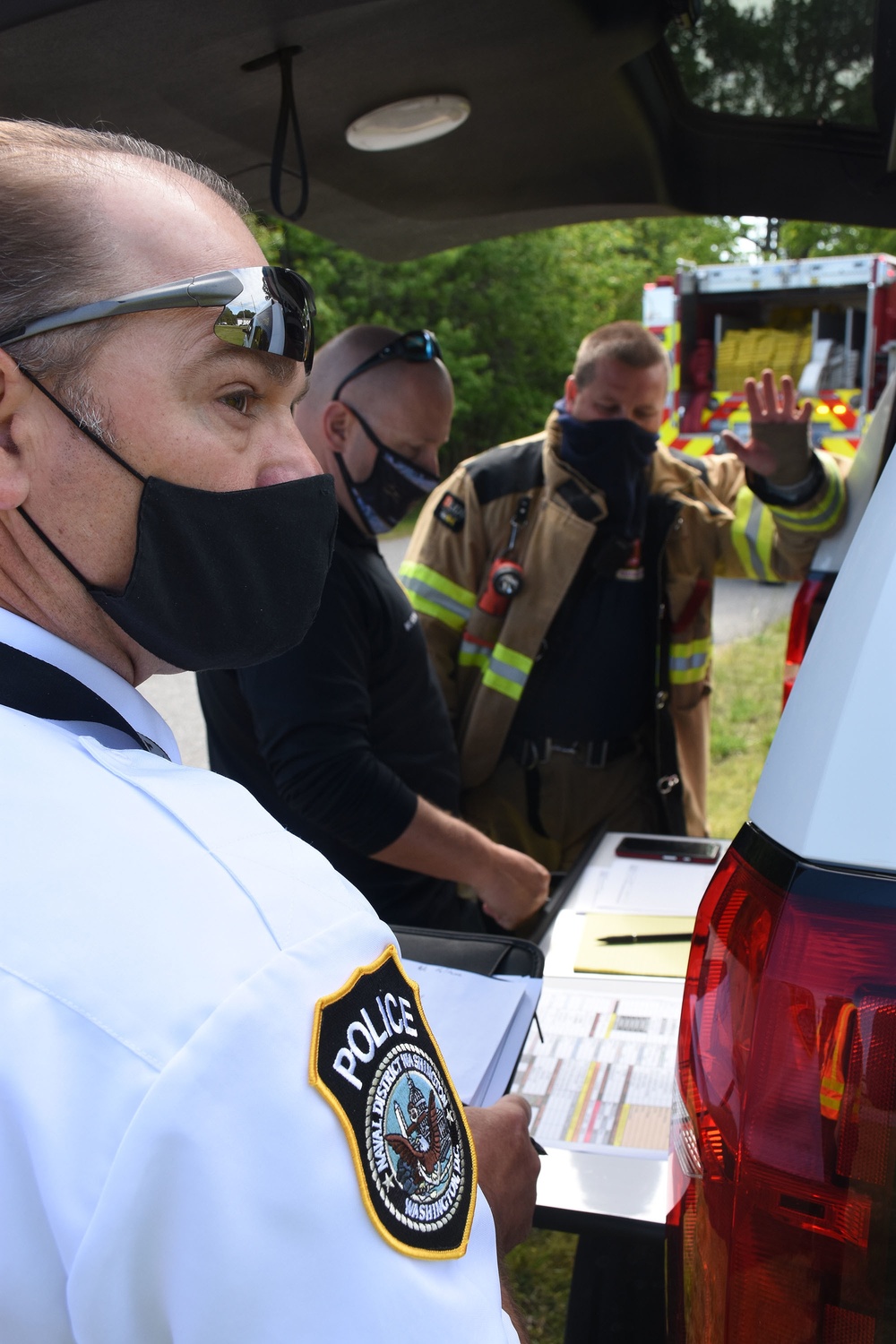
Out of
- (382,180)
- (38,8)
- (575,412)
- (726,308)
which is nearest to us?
(38,8)

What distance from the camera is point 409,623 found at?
2383 millimetres

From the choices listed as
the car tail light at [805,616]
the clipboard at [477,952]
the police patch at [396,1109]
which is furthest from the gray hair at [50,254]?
the car tail light at [805,616]

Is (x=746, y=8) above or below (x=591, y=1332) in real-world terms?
above

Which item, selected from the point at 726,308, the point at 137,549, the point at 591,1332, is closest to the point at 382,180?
the point at 137,549

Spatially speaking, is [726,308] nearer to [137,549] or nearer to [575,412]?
[575,412]

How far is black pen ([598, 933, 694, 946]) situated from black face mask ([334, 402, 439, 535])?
39.0 inches

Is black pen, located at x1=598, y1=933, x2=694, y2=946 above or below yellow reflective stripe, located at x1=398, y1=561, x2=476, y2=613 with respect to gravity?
below

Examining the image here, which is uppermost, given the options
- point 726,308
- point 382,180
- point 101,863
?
point 382,180

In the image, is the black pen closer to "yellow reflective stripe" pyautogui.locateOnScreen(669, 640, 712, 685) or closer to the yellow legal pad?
the yellow legal pad

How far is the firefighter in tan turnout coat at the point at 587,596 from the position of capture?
3027mm

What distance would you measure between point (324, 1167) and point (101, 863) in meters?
0.24

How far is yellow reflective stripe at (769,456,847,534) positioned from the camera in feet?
9.19

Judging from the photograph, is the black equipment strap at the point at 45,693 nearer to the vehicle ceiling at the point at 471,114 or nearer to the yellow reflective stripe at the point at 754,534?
the vehicle ceiling at the point at 471,114

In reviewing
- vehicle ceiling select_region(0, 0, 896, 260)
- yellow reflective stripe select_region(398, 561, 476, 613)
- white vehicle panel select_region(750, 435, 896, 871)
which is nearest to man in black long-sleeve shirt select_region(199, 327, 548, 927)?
vehicle ceiling select_region(0, 0, 896, 260)
